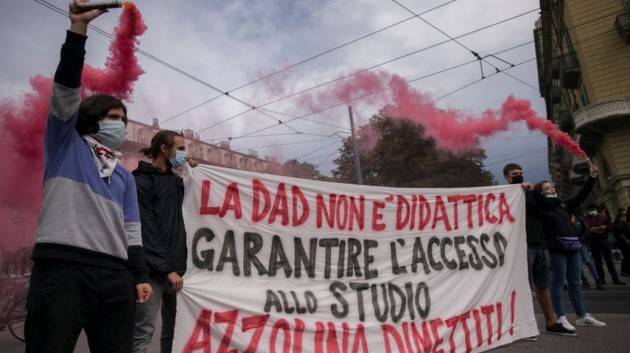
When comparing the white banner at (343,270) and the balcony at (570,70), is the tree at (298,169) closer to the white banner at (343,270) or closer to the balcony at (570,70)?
the balcony at (570,70)

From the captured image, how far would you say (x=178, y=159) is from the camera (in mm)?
3213

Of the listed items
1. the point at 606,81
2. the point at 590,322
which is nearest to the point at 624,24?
the point at 606,81

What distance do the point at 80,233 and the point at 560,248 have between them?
499cm

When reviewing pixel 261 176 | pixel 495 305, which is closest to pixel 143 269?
pixel 261 176

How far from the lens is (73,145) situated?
2008 millimetres

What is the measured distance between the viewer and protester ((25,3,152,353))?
5.89ft

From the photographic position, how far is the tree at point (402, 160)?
30391 millimetres

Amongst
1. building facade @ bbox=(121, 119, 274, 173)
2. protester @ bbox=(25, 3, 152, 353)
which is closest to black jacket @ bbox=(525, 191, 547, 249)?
protester @ bbox=(25, 3, 152, 353)

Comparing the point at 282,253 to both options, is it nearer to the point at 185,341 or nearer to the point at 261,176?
the point at 261,176

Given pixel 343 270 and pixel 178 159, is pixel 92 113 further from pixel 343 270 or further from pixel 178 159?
pixel 343 270

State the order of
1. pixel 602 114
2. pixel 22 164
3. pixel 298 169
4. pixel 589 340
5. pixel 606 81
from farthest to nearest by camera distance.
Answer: pixel 298 169 → pixel 606 81 → pixel 602 114 → pixel 22 164 → pixel 589 340

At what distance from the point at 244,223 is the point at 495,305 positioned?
2.69 m

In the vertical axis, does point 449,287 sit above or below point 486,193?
below

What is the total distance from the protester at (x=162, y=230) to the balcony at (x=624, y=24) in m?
21.1
